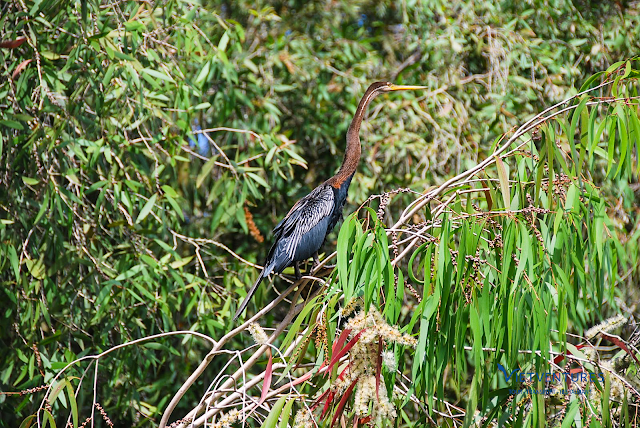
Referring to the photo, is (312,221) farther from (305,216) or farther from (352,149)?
(352,149)

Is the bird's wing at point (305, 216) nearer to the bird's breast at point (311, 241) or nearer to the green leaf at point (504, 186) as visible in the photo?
the bird's breast at point (311, 241)

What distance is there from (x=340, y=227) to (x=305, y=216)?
0.20 m

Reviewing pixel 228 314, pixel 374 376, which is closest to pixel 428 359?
pixel 374 376

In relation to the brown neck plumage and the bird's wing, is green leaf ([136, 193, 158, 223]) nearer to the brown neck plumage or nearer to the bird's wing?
the bird's wing

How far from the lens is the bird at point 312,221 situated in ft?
9.05

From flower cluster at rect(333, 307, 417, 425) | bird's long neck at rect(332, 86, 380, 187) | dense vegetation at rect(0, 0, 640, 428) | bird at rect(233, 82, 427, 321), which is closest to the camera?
flower cluster at rect(333, 307, 417, 425)

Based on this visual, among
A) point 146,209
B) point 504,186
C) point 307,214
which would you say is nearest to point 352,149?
point 307,214

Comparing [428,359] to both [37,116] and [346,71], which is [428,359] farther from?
[346,71]

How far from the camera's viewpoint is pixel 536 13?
4.46m

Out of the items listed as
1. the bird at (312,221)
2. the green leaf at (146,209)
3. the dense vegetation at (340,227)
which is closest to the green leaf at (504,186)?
the dense vegetation at (340,227)

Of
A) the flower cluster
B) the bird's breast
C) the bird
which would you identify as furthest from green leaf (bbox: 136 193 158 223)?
the flower cluster

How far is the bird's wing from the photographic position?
111 inches

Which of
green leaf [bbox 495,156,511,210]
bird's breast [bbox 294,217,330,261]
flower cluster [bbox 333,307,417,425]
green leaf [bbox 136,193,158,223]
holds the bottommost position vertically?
bird's breast [bbox 294,217,330,261]

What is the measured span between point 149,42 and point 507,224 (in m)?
2.58
